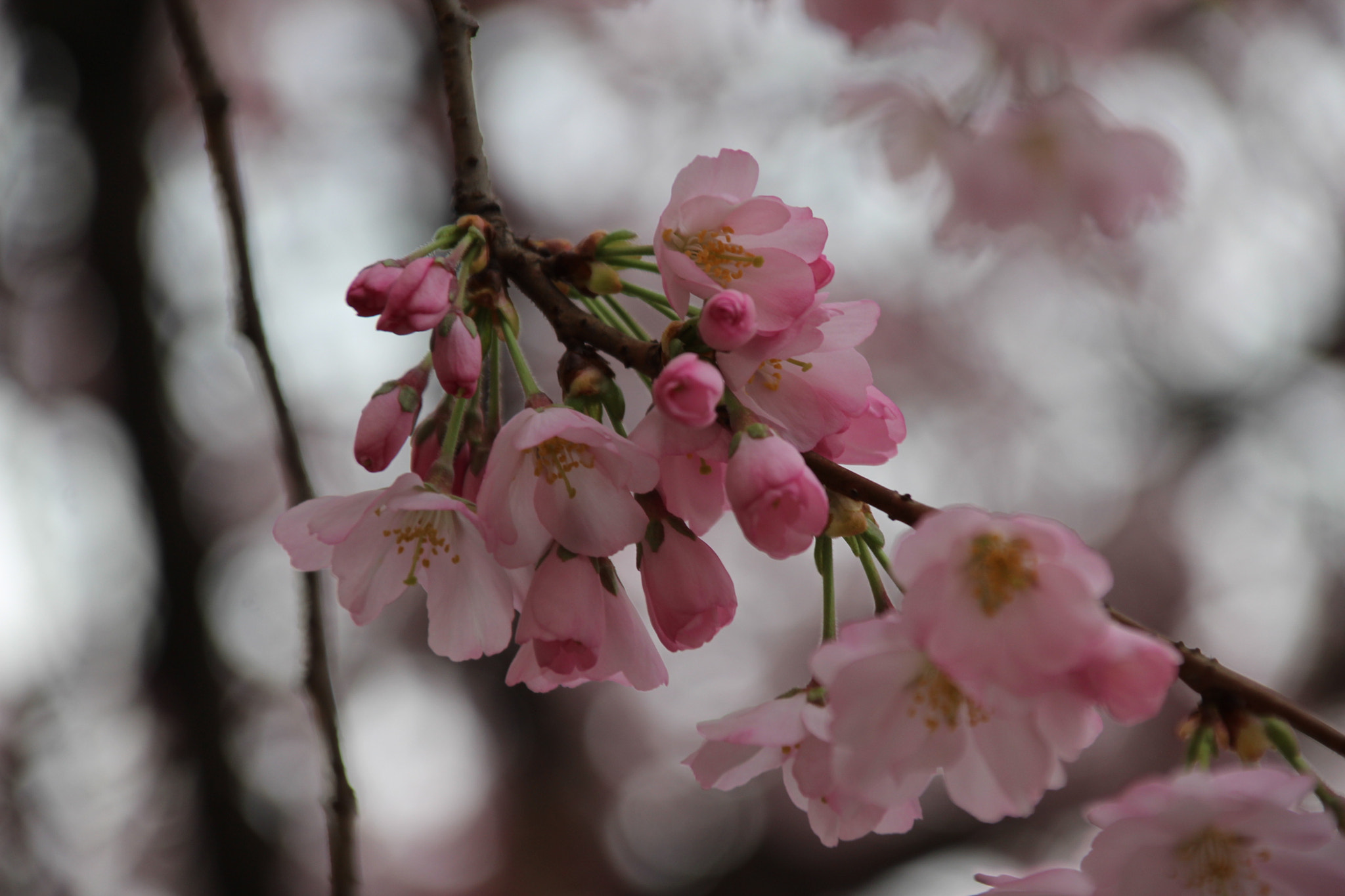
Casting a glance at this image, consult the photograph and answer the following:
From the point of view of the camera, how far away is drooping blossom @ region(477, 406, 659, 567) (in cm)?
78

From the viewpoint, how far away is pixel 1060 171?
8.22 ft

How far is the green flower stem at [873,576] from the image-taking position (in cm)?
79

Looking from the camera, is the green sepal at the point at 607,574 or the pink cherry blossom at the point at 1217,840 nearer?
the pink cherry blossom at the point at 1217,840

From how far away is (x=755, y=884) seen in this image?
344cm

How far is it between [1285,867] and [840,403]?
502 millimetres

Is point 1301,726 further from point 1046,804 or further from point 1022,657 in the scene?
point 1046,804

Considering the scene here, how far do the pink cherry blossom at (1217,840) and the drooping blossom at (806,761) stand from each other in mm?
161

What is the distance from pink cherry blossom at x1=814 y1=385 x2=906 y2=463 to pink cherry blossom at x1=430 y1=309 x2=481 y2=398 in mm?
334

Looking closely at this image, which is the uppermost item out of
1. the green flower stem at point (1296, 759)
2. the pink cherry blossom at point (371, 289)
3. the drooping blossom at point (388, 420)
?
the pink cherry blossom at point (371, 289)

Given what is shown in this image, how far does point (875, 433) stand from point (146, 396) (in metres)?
2.29

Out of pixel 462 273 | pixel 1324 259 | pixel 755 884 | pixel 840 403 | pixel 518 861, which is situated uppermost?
pixel 1324 259

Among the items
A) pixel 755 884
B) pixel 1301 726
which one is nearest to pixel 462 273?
pixel 1301 726

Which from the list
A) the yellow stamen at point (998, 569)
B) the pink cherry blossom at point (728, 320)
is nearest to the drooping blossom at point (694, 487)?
the pink cherry blossom at point (728, 320)

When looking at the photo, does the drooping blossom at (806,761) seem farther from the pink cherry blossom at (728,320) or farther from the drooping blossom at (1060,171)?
the drooping blossom at (1060,171)
